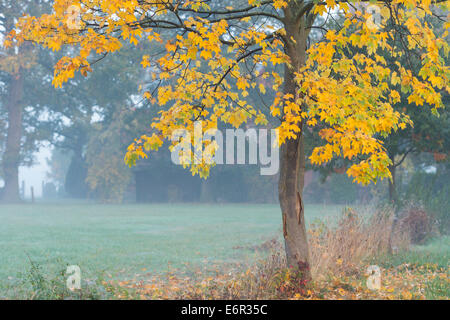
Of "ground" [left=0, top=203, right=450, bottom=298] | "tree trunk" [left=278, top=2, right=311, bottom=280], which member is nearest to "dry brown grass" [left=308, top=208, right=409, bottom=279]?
"ground" [left=0, top=203, right=450, bottom=298]

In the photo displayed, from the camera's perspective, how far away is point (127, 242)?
14797 mm

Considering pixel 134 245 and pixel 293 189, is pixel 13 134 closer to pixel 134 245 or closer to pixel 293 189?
pixel 134 245

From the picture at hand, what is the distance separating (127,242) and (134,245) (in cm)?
76

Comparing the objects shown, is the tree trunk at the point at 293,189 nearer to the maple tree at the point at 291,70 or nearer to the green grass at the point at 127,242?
the maple tree at the point at 291,70

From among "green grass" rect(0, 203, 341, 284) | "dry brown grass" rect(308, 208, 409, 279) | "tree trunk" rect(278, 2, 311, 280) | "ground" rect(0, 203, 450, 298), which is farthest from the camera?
A: "green grass" rect(0, 203, 341, 284)

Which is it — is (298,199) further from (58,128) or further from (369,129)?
(58,128)

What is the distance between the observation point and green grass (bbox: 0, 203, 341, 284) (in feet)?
36.1

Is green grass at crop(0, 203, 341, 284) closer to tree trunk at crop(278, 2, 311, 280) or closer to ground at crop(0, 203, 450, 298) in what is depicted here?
ground at crop(0, 203, 450, 298)

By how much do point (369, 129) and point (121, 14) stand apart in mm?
3395

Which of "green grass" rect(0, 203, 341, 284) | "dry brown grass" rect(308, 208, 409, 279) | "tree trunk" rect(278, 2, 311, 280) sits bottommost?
"green grass" rect(0, 203, 341, 284)

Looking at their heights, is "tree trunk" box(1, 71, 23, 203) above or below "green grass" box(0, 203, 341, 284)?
above

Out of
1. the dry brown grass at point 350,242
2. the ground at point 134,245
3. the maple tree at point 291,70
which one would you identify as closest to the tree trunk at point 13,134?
the ground at point 134,245

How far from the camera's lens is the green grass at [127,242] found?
36.1 feet
